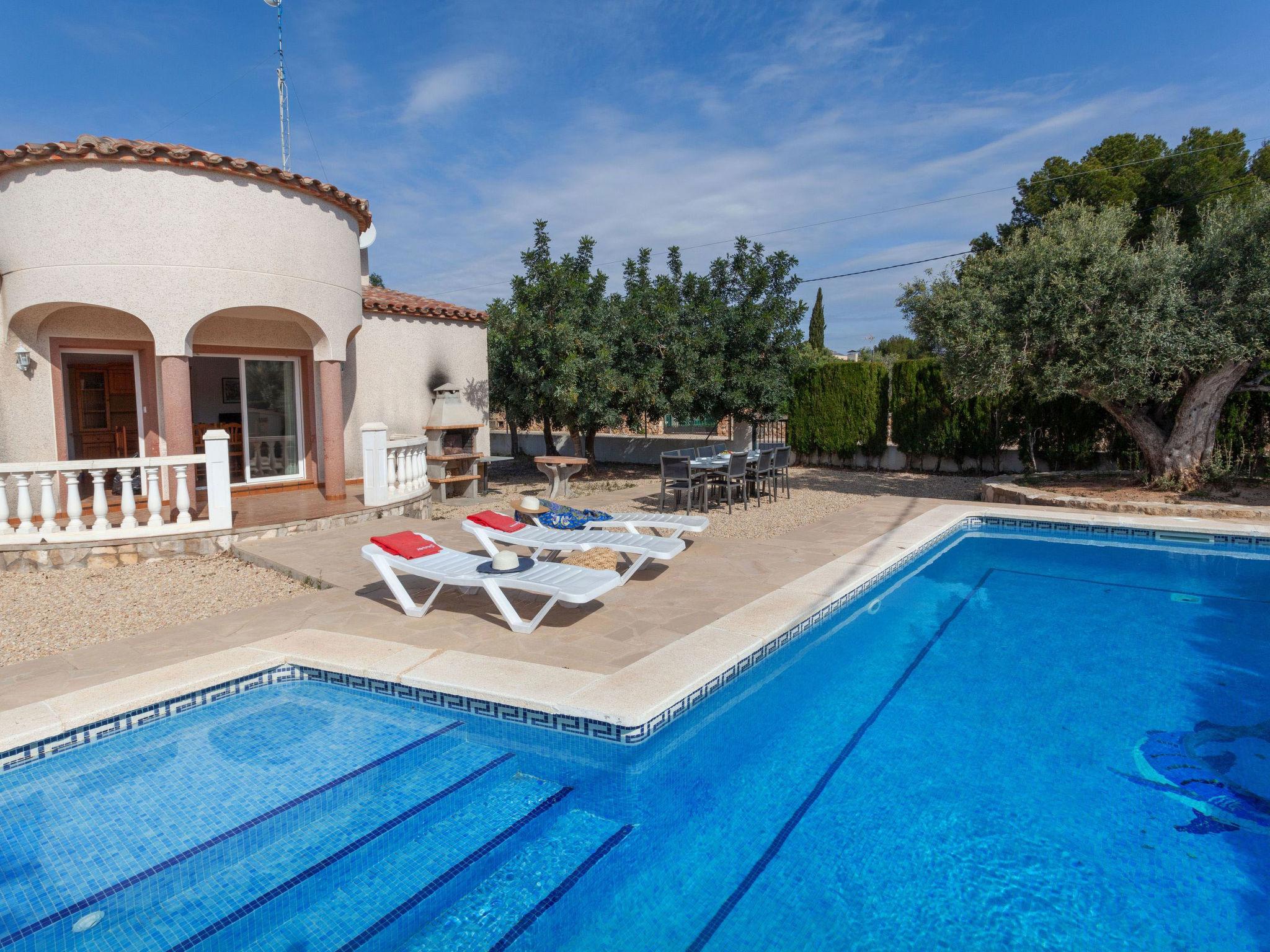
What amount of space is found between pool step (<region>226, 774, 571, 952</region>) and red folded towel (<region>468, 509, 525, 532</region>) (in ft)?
12.5

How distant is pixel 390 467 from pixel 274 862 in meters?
8.22

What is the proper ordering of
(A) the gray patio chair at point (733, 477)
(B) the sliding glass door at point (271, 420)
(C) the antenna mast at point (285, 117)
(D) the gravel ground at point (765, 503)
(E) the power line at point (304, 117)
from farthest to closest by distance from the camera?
1. (E) the power line at point (304, 117)
2. (C) the antenna mast at point (285, 117)
3. (B) the sliding glass door at point (271, 420)
4. (A) the gray patio chair at point (733, 477)
5. (D) the gravel ground at point (765, 503)

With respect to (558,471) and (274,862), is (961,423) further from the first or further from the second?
(274,862)

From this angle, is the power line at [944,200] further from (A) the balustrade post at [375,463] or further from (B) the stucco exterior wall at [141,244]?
(B) the stucco exterior wall at [141,244]

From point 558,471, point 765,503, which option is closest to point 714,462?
point 765,503

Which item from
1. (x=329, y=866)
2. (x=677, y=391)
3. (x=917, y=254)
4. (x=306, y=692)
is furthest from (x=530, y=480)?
(x=917, y=254)

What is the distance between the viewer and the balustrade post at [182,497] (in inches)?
345

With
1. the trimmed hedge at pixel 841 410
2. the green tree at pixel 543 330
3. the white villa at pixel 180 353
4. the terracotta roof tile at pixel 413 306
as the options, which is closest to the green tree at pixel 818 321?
the trimmed hedge at pixel 841 410

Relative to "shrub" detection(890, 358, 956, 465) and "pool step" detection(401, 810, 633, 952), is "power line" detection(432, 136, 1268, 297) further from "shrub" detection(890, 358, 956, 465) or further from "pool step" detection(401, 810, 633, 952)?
"pool step" detection(401, 810, 633, 952)

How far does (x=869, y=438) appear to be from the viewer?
20.6 m

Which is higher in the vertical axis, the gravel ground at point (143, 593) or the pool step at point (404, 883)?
the gravel ground at point (143, 593)

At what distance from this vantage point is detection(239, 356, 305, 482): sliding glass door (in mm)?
13000

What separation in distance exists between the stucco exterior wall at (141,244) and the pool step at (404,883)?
8288 millimetres

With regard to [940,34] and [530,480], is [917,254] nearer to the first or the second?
[940,34]
